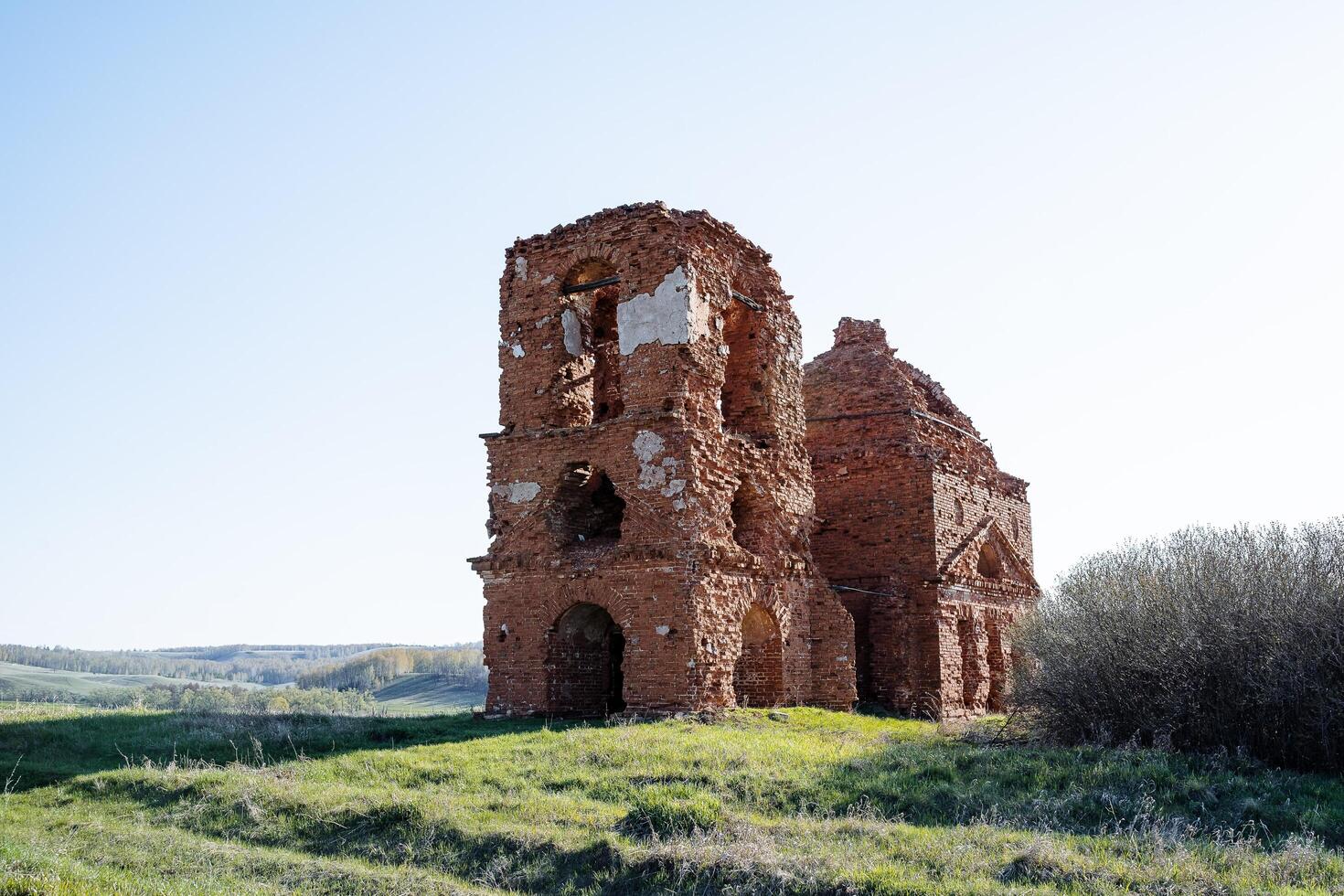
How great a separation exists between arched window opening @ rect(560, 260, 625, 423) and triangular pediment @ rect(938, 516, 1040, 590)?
6.61 m

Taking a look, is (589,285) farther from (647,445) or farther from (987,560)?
(987,560)

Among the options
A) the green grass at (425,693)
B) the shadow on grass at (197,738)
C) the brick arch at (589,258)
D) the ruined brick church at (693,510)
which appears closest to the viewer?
the shadow on grass at (197,738)

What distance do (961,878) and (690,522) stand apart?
7.75m

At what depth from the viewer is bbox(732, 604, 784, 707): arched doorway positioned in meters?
15.2

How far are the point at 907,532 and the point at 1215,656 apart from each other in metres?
7.39

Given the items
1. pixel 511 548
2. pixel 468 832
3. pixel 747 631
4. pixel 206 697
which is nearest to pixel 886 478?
pixel 747 631

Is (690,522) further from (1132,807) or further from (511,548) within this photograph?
(1132,807)

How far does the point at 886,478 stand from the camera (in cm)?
1902

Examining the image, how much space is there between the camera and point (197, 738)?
519 inches

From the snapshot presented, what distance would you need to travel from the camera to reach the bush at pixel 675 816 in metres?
8.52

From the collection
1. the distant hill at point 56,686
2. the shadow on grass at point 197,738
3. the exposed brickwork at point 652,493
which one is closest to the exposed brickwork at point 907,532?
the exposed brickwork at point 652,493

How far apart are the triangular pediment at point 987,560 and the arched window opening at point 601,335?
21.7 ft

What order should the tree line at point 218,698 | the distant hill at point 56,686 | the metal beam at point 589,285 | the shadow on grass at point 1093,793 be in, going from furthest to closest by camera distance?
1. the distant hill at point 56,686
2. the tree line at point 218,698
3. the metal beam at point 589,285
4. the shadow on grass at point 1093,793

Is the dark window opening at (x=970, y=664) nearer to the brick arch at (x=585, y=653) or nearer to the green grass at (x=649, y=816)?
the green grass at (x=649, y=816)
